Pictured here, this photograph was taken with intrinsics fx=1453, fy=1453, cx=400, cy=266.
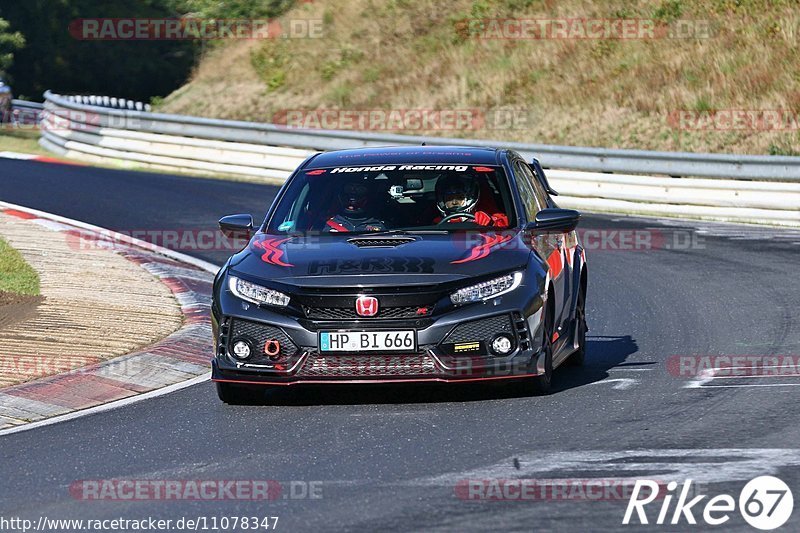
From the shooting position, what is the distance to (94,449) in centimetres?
774

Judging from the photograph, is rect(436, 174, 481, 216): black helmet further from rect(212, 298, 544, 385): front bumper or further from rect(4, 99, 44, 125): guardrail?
rect(4, 99, 44, 125): guardrail

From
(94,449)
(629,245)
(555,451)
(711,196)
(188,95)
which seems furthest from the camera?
(188,95)

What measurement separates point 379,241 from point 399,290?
2.61 feet

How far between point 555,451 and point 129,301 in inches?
265

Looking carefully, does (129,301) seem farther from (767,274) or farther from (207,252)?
(767,274)

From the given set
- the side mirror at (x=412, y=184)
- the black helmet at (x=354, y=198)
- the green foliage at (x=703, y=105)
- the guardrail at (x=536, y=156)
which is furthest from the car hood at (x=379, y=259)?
the green foliage at (x=703, y=105)

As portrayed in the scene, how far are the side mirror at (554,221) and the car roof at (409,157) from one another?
798 millimetres

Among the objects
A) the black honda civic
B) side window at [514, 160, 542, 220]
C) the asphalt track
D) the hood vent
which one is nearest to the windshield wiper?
the black honda civic

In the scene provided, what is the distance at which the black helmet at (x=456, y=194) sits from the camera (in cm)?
964

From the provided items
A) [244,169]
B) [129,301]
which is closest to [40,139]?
[244,169]

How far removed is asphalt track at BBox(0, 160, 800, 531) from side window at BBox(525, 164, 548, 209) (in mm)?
1210

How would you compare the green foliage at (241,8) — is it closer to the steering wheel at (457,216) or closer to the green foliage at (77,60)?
the green foliage at (77,60)

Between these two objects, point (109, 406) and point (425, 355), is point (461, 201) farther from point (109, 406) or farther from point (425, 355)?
point (109, 406)

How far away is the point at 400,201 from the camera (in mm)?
9680
